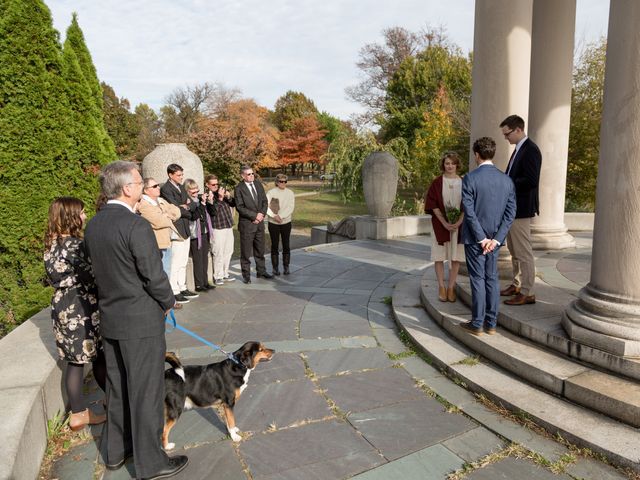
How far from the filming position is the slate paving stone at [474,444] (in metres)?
3.04

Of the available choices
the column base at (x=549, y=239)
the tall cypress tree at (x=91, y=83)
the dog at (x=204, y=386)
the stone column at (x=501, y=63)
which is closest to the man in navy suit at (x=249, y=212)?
the tall cypress tree at (x=91, y=83)

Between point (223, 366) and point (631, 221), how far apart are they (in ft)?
A: 10.8

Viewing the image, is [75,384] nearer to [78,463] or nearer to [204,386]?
→ [78,463]

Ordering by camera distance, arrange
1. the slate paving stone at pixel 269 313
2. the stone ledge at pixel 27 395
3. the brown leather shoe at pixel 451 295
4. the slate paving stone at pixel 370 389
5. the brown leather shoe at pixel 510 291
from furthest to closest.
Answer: the slate paving stone at pixel 269 313
the brown leather shoe at pixel 451 295
the brown leather shoe at pixel 510 291
the slate paving stone at pixel 370 389
the stone ledge at pixel 27 395

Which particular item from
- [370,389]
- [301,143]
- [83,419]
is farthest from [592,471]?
[301,143]

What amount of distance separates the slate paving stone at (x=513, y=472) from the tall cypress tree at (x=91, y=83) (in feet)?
20.9

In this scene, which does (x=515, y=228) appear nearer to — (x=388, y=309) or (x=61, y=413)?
(x=388, y=309)

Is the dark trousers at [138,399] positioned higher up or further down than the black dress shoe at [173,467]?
higher up

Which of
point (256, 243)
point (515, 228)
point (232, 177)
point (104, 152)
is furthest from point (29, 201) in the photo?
point (232, 177)

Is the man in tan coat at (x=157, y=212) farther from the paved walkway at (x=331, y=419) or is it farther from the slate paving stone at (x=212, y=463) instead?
the slate paving stone at (x=212, y=463)

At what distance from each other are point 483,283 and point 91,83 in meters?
8.27

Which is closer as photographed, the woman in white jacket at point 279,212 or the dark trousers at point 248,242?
the dark trousers at point 248,242

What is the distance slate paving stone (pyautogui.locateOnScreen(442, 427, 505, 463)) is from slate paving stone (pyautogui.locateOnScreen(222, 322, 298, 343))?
2380 mm

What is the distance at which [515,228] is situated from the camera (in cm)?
494
